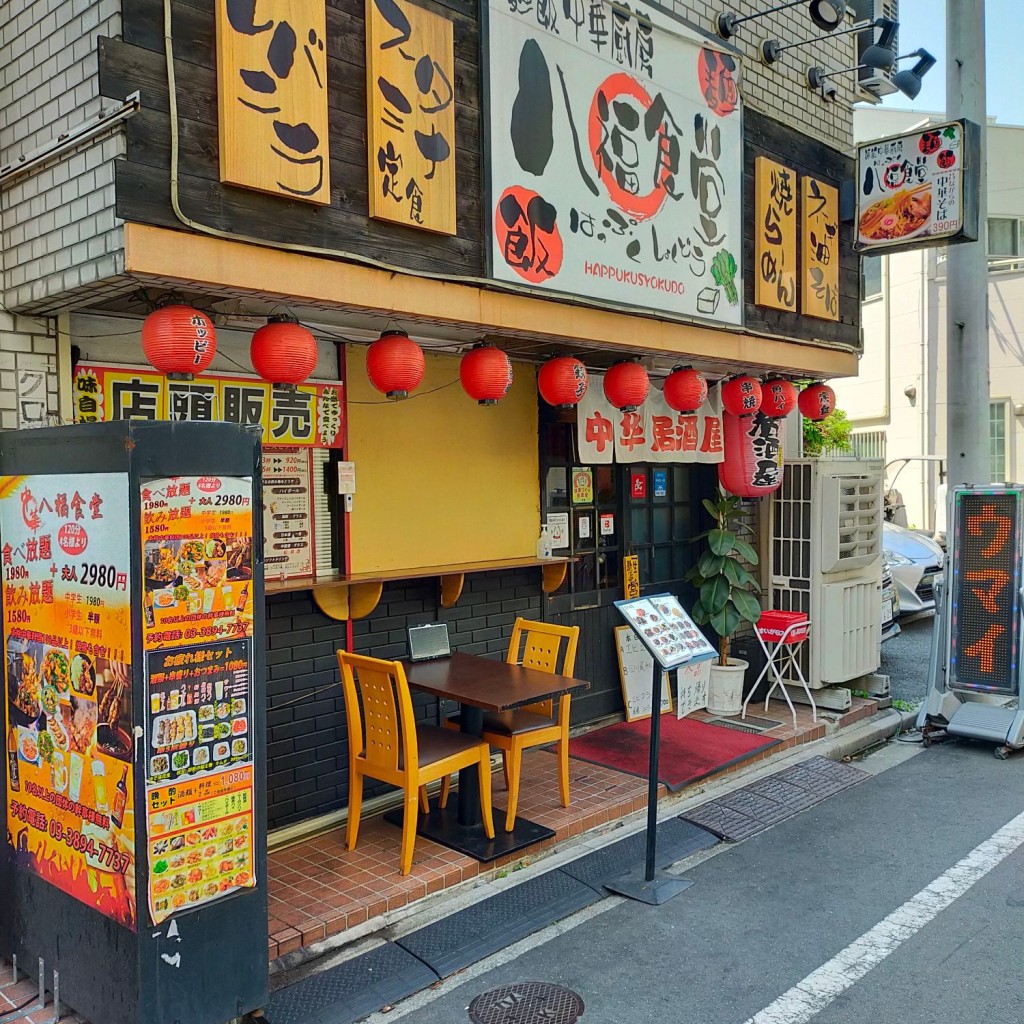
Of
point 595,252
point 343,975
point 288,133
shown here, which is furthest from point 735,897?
point 288,133

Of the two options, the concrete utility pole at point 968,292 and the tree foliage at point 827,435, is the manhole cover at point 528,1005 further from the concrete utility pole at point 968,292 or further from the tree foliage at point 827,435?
the tree foliage at point 827,435

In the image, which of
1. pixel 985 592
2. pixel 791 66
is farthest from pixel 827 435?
pixel 791 66

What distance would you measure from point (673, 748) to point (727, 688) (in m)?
1.36

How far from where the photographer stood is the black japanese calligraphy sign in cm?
595

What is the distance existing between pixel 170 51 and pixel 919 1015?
572 cm

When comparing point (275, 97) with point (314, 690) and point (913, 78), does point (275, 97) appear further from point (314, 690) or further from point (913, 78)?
point (913, 78)

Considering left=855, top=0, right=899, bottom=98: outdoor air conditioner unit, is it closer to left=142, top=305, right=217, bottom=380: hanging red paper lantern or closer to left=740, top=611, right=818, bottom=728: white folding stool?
left=740, top=611, right=818, bottom=728: white folding stool

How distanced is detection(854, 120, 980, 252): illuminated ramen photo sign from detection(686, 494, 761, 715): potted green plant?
3.05m

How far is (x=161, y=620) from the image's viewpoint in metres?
3.74

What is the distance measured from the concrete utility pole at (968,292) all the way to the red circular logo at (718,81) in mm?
3329

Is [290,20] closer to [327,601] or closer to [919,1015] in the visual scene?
[327,601]

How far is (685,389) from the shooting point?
24.8ft

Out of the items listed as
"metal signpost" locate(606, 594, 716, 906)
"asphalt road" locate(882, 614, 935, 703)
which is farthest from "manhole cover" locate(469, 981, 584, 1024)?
"asphalt road" locate(882, 614, 935, 703)

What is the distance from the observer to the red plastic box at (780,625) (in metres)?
8.75
